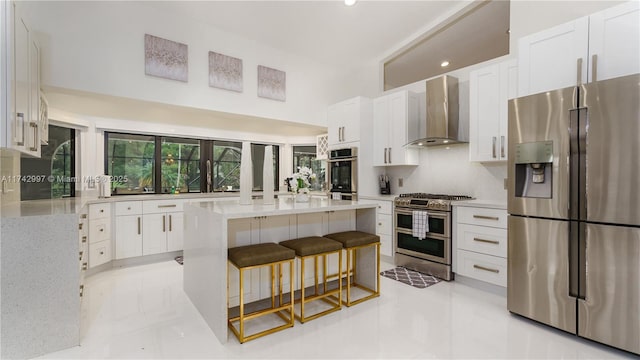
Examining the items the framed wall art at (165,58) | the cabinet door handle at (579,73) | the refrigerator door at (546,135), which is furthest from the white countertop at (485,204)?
the framed wall art at (165,58)

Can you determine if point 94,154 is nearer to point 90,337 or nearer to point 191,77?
point 191,77

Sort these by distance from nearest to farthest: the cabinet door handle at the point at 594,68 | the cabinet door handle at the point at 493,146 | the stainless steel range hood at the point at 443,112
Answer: the cabinet door handle at the point at 594,68 → the cabinet door handle at the point at 493,146 → the stainless steel range hood at the point at 443,112

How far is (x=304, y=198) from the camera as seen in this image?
2.83m

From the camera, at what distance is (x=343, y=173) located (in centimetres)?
468

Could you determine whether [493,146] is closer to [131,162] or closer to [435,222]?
[435,222]

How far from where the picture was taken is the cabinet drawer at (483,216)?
9.67 ft

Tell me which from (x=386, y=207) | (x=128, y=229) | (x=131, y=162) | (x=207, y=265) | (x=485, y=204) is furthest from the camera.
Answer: (x=131, y=162)

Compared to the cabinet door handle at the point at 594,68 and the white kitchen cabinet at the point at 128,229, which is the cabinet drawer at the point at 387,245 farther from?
the white kitchen cabinet at the point at 128,229

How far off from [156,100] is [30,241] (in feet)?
6.53

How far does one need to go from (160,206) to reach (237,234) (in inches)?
89.5

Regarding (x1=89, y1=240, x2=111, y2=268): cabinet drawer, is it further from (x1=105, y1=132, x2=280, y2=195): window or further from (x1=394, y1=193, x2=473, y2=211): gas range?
(x1=394, y1=193, x2=473, y2=211): gas range

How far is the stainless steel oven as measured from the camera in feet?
14.8

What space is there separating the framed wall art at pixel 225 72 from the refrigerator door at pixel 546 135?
127 inches

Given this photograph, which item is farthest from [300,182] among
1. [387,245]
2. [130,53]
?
[130,53]
